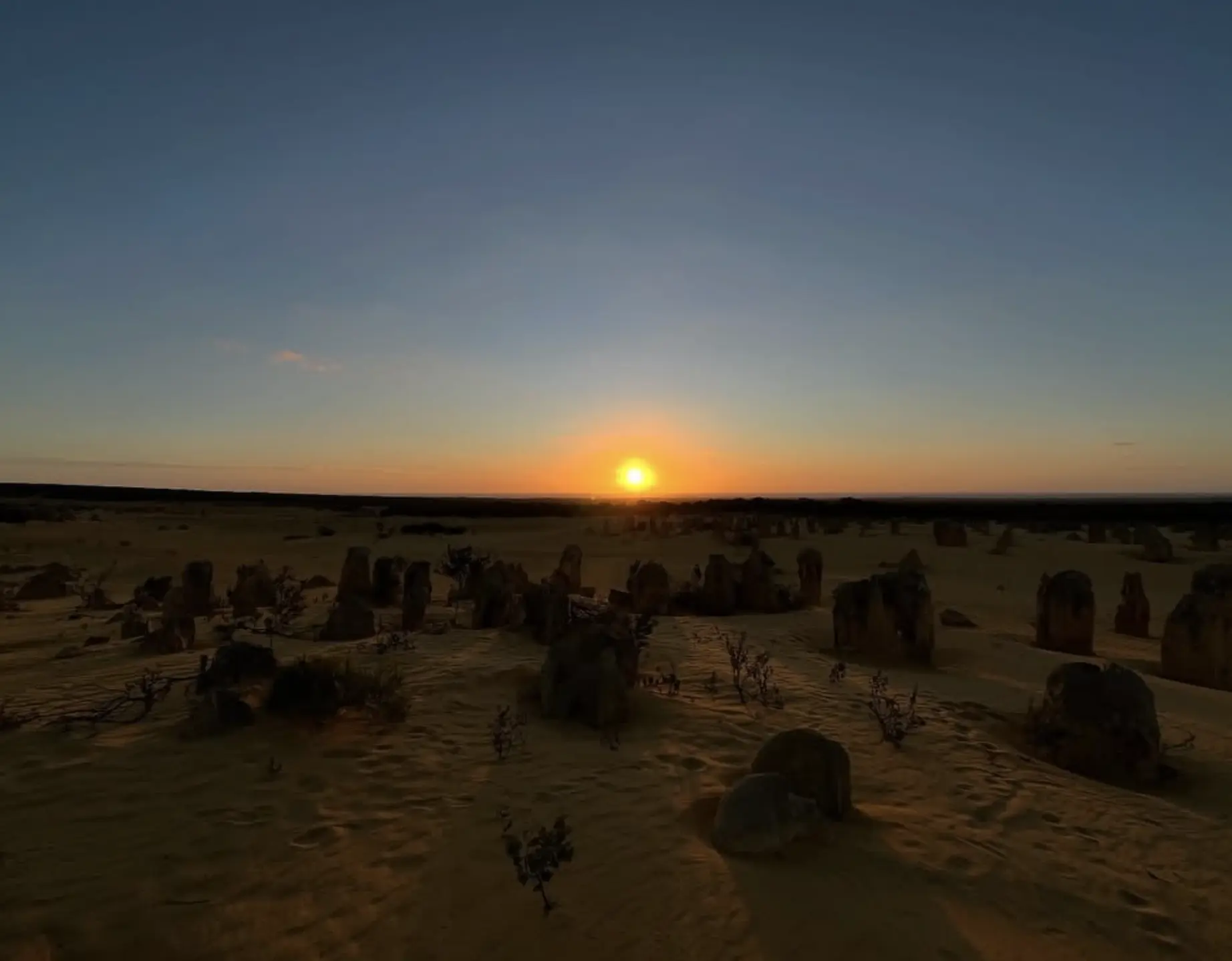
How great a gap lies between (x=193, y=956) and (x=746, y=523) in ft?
132

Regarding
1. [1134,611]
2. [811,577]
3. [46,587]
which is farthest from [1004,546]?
[46,587]

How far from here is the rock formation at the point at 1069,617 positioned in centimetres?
1296

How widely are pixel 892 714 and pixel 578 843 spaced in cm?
381

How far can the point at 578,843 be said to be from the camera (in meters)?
4.81

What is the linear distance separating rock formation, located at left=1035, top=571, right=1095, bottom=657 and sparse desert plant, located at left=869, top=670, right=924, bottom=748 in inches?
221

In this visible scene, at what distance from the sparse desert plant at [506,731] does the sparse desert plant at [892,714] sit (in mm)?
3292

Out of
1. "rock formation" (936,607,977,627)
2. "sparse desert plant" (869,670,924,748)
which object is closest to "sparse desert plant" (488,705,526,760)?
"sparse desert plant" (869,670,924,748)

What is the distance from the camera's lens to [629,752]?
6.46 metres

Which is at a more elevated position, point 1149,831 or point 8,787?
point 8,787

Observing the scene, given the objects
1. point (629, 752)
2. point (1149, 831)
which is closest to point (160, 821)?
point (629, 752)

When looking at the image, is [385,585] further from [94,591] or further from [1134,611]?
[1134,611]

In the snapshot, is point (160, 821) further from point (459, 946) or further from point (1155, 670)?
point (1155, 670)

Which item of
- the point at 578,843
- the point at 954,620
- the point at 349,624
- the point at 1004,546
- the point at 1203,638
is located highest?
the point at 1004,546

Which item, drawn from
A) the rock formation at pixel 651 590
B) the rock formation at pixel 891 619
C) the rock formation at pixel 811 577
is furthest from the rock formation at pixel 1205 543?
the rock formation at pixel 651 590
